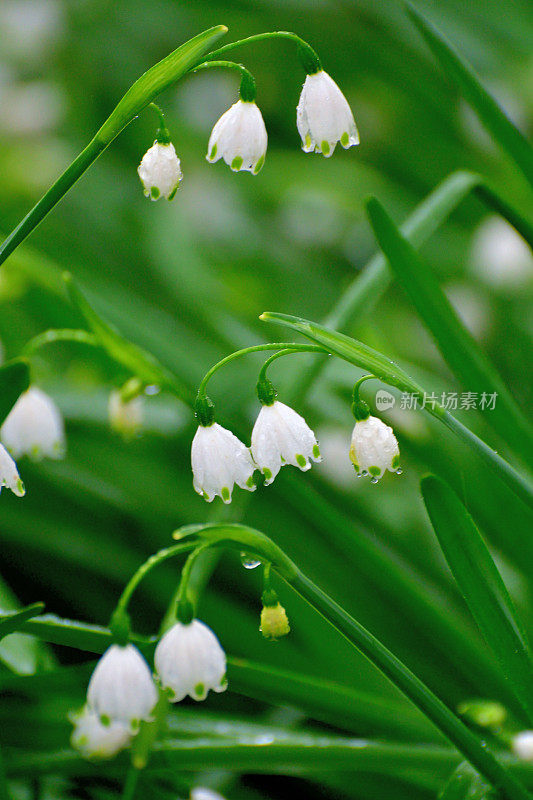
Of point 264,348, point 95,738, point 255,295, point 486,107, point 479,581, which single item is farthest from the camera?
point 255,295

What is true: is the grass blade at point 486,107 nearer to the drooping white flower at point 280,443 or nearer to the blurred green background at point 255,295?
the blurred green background at point 255,295

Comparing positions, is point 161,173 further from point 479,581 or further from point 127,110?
point 479,581

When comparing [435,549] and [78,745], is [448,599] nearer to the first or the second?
[435,549]

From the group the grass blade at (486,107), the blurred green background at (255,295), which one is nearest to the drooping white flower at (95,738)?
the blurred green background at (255,295)

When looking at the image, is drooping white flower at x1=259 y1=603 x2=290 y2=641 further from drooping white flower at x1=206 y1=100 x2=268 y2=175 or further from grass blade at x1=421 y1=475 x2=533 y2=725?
drooping white flower at x1=206 y1=100 x2=268 y2=175

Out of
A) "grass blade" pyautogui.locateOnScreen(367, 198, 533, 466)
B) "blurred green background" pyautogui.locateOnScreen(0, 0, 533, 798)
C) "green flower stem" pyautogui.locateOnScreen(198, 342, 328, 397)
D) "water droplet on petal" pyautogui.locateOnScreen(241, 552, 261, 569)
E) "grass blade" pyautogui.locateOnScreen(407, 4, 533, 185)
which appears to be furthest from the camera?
"blurred green background" pyautogui.locateOnScreen(0, 0, 533, 798)

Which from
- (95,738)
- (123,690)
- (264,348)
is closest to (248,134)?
(264,348)

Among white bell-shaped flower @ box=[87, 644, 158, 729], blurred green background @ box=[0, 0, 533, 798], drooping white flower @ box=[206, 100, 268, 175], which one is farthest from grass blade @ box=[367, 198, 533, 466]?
white bell-shaped flower @ box=[87, 644, 158, 729]
